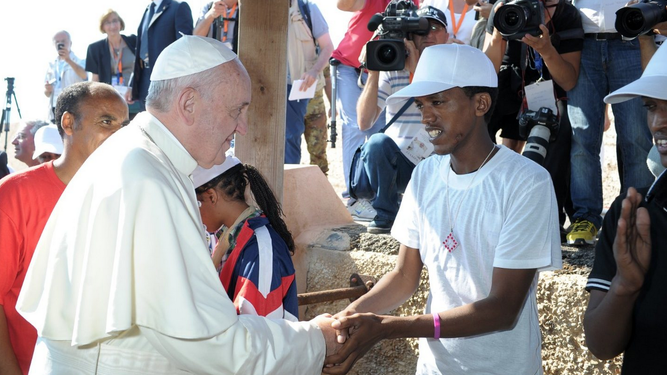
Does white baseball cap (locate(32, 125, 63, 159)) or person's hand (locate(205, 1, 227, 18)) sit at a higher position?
person's hand (locate(205, 1, 227, 18))

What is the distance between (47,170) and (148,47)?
420 cm

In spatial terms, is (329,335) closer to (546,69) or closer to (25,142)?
(546,69)

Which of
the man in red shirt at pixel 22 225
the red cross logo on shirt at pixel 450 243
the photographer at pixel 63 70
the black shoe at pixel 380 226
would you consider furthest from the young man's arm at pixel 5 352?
the photographer at pixel 63 70

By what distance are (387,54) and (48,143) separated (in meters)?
2.69

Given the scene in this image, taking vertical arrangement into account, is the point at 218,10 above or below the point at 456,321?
above

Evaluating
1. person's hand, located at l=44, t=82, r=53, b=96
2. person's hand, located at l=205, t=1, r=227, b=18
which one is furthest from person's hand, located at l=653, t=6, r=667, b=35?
person's hand, located at l=44, t=82, r=53, b=96

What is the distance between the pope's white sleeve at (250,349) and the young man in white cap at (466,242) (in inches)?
11.6

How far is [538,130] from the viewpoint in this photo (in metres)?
4.95

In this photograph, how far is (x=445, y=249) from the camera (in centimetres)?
303

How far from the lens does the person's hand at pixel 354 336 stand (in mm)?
2979

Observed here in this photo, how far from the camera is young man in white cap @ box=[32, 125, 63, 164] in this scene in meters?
5.76

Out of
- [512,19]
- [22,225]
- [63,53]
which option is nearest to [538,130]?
[512,19]

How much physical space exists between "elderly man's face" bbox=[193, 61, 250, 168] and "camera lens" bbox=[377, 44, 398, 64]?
7.49 feet

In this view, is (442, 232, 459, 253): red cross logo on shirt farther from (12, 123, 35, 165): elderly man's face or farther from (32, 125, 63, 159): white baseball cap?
(12, 123, 35, 165): elderly man's face
